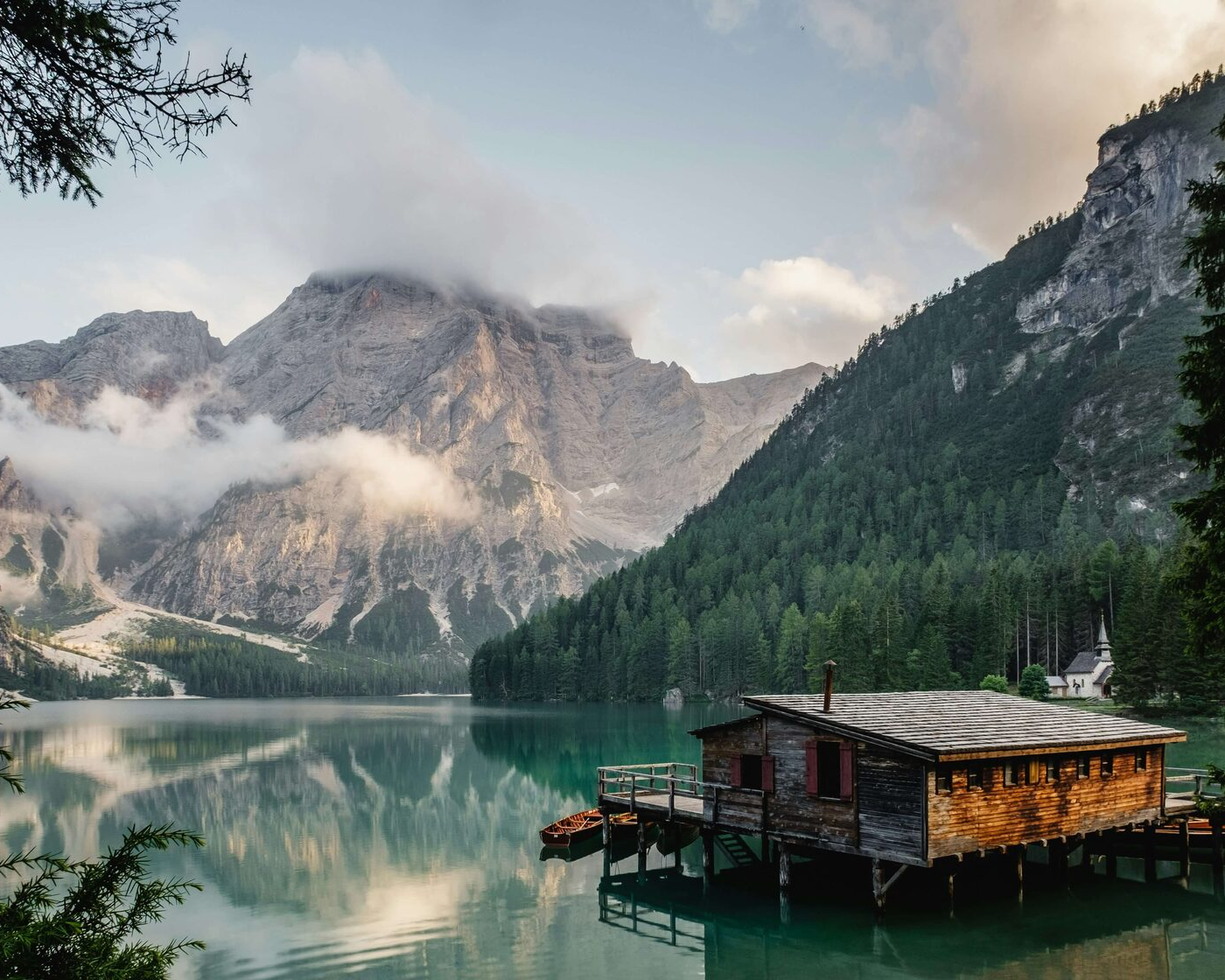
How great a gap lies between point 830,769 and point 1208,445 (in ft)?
66.6

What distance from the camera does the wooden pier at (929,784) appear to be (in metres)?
33.2

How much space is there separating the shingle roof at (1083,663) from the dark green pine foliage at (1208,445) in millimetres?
103529

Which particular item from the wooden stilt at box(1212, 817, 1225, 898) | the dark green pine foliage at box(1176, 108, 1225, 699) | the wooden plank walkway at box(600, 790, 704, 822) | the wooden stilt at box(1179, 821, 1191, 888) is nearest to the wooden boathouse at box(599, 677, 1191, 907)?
the wooden plank walkway at box(600, 790, 704, 822)

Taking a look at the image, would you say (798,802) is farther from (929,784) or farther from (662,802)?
(662,802)

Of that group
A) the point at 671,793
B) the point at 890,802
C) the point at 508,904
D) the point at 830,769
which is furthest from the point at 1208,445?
the point at 508,904

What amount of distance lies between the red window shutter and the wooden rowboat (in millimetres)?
16089

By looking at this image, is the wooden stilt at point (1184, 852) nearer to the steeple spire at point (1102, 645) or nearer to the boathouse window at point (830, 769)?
the boathouse window at point (830, 769)

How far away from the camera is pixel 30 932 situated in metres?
9.70

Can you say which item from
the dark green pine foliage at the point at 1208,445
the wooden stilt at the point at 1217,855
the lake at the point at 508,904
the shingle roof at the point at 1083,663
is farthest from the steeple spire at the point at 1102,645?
the dark green pine foliage at the point at 1208,445

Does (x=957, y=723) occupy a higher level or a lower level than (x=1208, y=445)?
lower

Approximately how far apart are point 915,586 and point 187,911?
134666mm

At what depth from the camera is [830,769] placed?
121ft

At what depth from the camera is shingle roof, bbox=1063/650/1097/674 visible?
11406 centimetres

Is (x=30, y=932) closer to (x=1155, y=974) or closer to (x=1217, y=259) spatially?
(x=1217, y=259)
